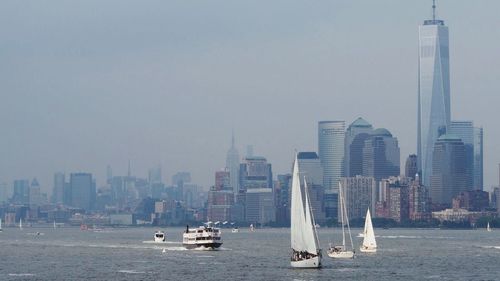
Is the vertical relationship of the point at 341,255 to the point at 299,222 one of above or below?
below

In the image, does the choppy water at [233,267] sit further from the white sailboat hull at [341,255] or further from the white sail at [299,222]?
the white sail at [299,222]

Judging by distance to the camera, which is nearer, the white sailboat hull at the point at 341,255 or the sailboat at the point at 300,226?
the sailboat at the point at 300,226

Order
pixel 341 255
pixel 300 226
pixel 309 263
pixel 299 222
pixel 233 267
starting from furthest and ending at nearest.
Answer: pixel 341 255
pixel 233 267
pixel 309 263
pixel 299 222
pixel 300 226

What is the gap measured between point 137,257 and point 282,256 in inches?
834

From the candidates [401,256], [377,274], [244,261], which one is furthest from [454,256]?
[377,274]

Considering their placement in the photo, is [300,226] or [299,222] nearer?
[300,226]

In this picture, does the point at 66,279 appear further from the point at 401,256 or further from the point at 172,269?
the point at 401,256

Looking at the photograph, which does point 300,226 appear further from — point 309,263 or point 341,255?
point 341,255

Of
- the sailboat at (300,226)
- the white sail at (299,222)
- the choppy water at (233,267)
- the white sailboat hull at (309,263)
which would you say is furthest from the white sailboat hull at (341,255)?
the white sail at (299,222)

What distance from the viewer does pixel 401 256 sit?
196750 mm

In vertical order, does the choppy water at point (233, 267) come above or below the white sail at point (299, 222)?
below

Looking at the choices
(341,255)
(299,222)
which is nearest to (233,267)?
(299,222)

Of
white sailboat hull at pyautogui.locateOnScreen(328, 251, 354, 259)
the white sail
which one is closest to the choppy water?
white sailboat hull at pyautogui.locateOnScreen(328, 251, 354, 259)

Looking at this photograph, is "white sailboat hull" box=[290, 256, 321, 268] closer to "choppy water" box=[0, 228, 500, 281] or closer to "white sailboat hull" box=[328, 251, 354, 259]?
"choppy water" box=[0, 228, 500, 281]
